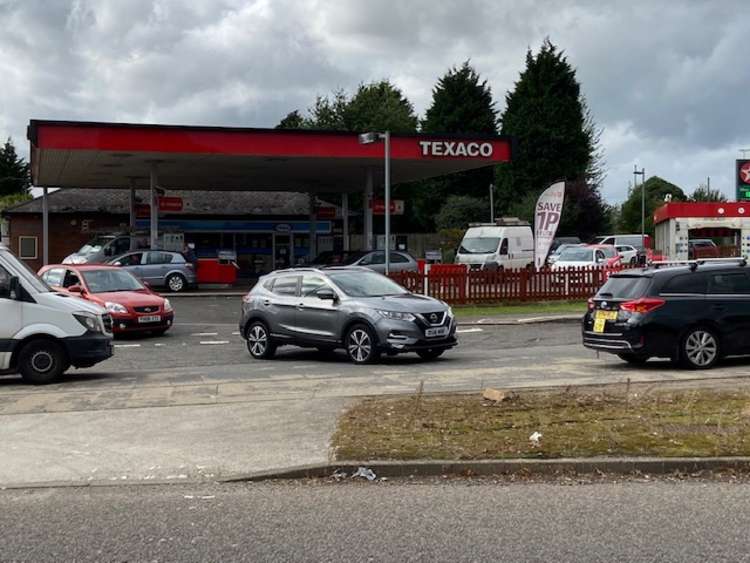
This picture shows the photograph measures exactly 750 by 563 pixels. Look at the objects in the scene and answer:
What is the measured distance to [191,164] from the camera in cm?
3616

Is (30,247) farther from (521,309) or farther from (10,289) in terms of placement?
(10,289)

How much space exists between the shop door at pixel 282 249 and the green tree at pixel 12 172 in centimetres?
6057

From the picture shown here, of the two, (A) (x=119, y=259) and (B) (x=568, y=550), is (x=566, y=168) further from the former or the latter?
(B) (x=568, y=550)

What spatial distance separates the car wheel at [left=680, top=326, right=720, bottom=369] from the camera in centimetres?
1411

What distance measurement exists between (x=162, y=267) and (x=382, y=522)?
28301 millimetres

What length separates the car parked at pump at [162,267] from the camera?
32.9m

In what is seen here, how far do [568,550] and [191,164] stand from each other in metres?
32.1

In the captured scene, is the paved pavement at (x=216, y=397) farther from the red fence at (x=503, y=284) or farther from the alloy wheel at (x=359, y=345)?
the red fence at (x=503, y=284)

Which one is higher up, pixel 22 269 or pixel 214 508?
pixel 22 269

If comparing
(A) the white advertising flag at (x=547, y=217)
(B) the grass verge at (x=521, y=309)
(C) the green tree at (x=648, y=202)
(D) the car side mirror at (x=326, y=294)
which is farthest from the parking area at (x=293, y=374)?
(C) the green tree at (x=648, y=202)

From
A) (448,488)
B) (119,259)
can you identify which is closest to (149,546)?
(448,488)

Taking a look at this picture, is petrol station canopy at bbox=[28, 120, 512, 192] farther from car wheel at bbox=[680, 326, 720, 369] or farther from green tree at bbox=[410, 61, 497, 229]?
green tree at bbox=[410, 61, 497, 229]

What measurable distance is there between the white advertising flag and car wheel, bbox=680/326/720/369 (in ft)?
54.9

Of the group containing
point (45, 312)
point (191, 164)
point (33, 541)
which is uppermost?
point (191, 164)
